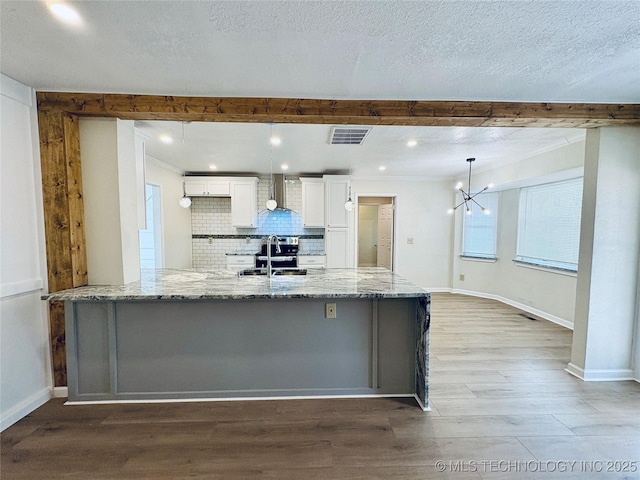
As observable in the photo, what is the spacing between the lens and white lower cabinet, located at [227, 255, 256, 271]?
16.9 feet

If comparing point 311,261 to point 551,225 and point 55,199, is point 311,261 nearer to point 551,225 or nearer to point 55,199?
point 55,199

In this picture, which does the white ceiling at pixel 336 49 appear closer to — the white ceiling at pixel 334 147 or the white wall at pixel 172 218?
the white ceiling at pixel 334 147

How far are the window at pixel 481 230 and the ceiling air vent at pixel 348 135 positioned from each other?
3340 mm

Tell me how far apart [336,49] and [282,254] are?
410 cm

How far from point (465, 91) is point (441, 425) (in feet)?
8.11

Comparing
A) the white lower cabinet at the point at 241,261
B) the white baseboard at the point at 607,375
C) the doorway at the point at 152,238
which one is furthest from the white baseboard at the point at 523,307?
the doorway at the point at 152,238

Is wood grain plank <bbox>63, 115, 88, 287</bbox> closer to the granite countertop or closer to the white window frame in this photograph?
the granite countertop

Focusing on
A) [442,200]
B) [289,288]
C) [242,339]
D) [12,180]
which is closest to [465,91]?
[289,288]

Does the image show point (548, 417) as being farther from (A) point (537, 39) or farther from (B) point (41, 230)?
(B) point (41, 230)

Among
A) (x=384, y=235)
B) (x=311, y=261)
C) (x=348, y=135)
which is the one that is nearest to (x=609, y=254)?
(x=348, y=135)

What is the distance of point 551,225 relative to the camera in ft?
13.7

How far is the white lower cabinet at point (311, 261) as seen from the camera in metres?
5.18

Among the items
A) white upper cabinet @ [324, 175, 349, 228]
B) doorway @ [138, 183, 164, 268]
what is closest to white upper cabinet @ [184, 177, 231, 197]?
doorway @ [138, 183, 164, 268]

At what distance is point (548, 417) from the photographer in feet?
6.60
